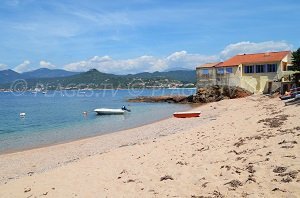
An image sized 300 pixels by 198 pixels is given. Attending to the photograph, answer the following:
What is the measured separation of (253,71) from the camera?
53.2 meters

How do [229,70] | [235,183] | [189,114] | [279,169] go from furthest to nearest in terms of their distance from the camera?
[229,70], [189,114], [279,169], [235,183]

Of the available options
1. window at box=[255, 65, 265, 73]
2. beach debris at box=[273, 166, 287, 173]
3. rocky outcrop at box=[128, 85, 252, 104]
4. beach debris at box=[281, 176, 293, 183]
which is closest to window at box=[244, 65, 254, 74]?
window at box=[255, 65, 265, 73]

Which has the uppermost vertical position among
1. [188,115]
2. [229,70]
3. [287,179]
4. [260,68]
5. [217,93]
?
[260,68]

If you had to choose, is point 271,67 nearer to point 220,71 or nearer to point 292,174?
point 220,71

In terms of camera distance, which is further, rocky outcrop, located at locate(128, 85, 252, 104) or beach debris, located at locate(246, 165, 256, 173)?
rocky outcrop, located at locate(128, 85, 252, 104)

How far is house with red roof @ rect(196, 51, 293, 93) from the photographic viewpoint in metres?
49.7

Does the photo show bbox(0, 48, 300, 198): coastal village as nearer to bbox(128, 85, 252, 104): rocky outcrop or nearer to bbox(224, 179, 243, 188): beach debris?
bbox(224, 179, 243, 188): beach debris

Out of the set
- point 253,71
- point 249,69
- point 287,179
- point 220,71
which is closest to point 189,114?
point 253,71

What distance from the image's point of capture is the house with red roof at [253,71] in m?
49.7

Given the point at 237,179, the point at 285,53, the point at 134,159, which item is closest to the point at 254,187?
the point at 237,179

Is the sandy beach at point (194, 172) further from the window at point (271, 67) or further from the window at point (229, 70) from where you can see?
the window at point (229, 70)

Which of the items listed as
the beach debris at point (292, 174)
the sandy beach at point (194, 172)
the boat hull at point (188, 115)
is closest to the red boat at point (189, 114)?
the boat hull at point (188, 115)

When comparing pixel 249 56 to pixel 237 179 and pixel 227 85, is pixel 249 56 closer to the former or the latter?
pixel 227 85

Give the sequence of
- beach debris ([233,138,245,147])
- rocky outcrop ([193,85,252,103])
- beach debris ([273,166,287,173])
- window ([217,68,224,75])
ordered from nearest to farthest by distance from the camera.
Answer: beach debris ([273,166,287,173]) < beach debris ([233,138,245,147]) < rocky outcrop ([193,85,252,103]) < window ([217,68,224,75])
